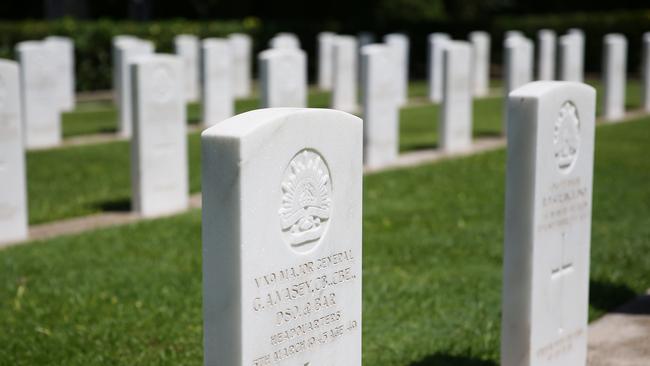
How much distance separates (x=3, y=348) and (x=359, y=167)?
272cm

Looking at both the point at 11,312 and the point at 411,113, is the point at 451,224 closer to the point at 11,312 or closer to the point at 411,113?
the point at 11,312

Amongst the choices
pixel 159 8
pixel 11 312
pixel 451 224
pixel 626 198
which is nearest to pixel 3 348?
pixel 11 312

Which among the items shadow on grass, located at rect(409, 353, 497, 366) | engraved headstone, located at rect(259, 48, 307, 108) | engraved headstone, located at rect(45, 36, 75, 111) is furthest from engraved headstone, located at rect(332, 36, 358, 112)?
shadow on grass, located at rect(409, 353, 497, 366)

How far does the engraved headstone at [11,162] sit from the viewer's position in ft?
28.3

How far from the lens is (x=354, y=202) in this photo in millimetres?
3963

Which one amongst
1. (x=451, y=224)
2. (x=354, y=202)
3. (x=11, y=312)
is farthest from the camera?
(x=451, y=224)

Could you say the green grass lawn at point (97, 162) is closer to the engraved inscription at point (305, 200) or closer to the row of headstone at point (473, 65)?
the row of headstone at point (473, 65)

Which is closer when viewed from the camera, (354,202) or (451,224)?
(354,202)

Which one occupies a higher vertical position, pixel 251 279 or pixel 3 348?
pixel 251 279

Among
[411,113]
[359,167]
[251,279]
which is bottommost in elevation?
[411,113]

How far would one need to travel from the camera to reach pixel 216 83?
15852 mm

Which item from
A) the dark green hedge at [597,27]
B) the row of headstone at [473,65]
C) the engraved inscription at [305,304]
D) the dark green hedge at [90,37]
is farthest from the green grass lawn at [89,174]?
the dark green hedge at [597,27]

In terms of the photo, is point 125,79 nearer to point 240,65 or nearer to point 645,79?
point 240,65

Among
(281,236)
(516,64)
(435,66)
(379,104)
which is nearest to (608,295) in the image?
(281,236)
